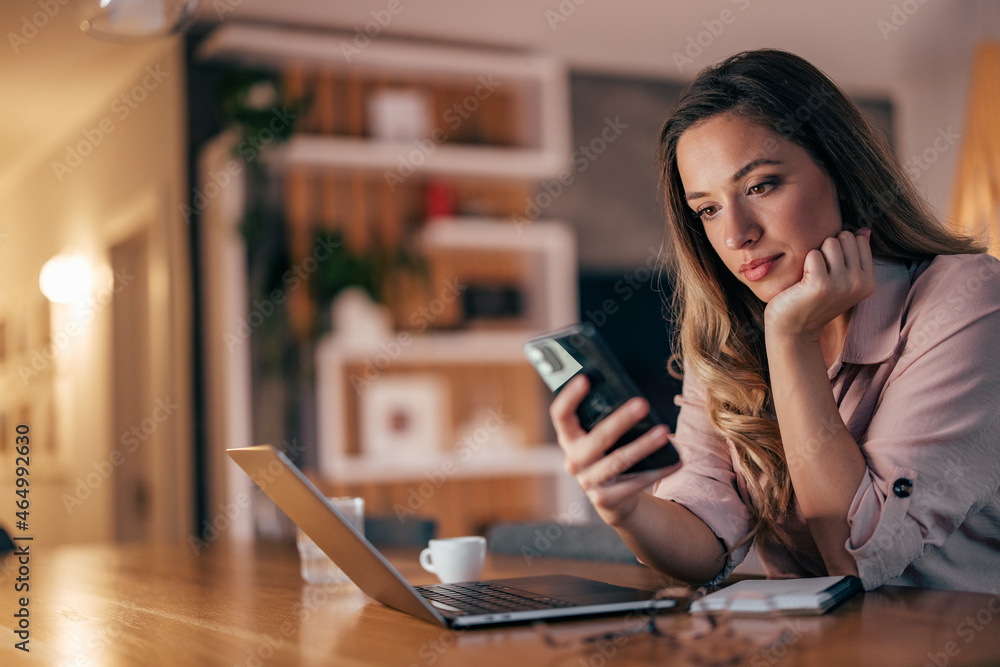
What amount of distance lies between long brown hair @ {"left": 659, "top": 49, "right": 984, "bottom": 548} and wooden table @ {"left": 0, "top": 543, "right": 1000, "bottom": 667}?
24 centimetres

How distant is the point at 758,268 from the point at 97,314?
4526mm

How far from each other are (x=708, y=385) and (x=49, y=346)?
5171 millimetres

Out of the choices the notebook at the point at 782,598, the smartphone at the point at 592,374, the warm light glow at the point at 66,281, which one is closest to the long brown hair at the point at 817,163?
the notebook at the point at 782,598

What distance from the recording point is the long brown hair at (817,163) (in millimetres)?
1408

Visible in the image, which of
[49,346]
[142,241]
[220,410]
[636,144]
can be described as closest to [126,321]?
[142,241]

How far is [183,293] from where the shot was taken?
4227mm

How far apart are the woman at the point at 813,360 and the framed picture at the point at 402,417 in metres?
2.73

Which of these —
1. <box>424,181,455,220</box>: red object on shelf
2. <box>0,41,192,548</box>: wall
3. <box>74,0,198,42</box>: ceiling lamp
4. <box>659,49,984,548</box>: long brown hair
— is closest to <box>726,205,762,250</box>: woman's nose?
<box>659,49,984,548</box>: long brown hair

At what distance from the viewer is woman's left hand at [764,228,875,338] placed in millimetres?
1256

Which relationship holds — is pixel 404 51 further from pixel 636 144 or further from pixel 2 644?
pixel 2 644

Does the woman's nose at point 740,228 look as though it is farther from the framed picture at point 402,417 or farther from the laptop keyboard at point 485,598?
the framed picture at point 402,417

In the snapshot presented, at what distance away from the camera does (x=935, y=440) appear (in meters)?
1.17

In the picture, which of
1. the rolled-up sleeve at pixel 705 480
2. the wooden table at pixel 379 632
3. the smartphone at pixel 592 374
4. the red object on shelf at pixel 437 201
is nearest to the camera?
the wooden table at pixel 379 632

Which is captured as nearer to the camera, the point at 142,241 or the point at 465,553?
the point at 465,553
